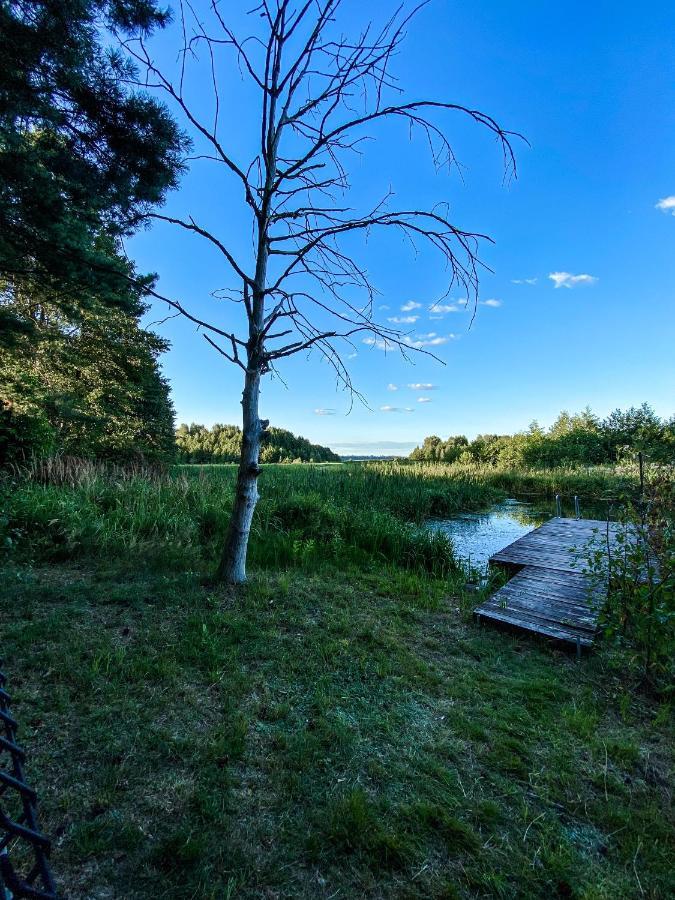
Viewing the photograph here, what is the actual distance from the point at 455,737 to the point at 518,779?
0.37 metres

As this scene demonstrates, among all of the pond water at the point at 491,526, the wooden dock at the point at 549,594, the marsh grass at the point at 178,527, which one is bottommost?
the pond water at the point at 491,526

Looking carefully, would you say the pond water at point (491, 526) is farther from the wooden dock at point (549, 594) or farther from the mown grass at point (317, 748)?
the mown grass at point (317, 748)

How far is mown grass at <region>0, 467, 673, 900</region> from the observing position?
149 cm

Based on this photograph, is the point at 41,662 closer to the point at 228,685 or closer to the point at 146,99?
the point at 228,685

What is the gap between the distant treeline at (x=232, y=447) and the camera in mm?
46531

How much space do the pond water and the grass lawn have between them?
4.04 m

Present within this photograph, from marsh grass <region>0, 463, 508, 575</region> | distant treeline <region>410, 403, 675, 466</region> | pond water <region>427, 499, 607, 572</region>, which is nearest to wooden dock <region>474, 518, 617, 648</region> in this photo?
pond water <region>427, 499, 607, 572</region>

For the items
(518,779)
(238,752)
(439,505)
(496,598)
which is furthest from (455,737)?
(439,505)

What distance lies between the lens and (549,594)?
4629 millimetres

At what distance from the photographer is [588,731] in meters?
2.36

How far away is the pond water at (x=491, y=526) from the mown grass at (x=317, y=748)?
382cm

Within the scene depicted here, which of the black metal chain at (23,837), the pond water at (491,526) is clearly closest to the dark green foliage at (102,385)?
the pond water at (491,526)

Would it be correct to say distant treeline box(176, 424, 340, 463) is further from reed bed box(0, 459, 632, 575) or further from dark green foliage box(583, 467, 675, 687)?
dark green foliage box(583, 467, 675, 687)

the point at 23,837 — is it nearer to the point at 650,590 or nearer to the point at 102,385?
the point at 650,590
